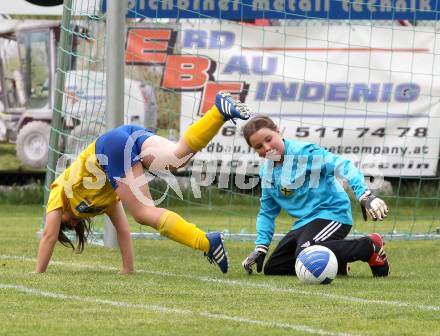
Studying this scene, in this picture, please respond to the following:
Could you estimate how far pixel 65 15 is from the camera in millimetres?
11727

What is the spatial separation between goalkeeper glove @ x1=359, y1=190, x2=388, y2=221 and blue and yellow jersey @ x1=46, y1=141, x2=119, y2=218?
1931 millimetres

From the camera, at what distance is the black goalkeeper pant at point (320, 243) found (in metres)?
8.17

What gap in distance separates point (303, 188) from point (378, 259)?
29.8 inches

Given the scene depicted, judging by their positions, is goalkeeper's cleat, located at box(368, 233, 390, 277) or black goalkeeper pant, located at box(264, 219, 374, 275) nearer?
black goalkeeper pant, located at box(264, 219, 374, 275)

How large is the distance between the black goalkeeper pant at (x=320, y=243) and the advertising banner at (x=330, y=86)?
7.39 meters

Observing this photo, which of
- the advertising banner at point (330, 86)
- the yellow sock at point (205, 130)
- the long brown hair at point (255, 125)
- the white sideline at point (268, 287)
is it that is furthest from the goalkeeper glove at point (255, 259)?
the advertising banner at point (330, 86)

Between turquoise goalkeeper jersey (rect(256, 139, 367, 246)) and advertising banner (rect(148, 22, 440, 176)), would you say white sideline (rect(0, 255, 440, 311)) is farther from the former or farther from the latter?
advertising banner (rect(148, 22, 440, 176))

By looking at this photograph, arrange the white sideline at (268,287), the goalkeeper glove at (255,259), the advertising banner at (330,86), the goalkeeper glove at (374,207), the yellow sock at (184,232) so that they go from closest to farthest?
the white sideline at (268,287)
the goalkeeper glove at (374,207)
the yellow sock at (184,232)
the goalkeeper glove at (255,259)
the advertising banner at (330,86)

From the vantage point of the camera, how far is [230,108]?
7.31 meters

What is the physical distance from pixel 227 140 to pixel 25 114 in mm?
2977

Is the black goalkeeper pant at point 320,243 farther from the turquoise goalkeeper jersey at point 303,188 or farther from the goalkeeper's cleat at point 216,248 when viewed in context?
the goalkeeper's cleat at point 216,248

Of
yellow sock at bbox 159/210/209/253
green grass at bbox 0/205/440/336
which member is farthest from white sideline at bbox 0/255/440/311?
Result: yellow sock at bbox 159/210/209/253

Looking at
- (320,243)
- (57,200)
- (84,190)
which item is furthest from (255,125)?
(57,200)

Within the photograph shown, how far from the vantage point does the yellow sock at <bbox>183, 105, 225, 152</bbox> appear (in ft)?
24.4
